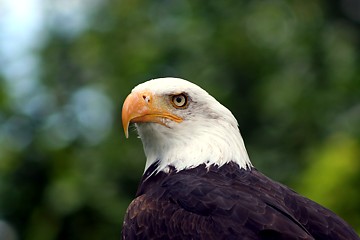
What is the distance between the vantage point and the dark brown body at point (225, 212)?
6.62 m

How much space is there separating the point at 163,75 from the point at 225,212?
6.34 metres

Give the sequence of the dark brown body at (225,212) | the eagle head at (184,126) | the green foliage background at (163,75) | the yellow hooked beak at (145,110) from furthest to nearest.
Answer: the green foliage background at (163,75)
the eagle head at (184,126)
the yellow hooked beak at (145,110)
the dark brown body at (225,212)

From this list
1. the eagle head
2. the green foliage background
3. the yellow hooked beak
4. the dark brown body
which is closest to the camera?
the dark brown body

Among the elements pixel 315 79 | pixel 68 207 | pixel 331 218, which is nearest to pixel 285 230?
pixel 331 218

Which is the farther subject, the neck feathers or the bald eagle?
the neck feathers

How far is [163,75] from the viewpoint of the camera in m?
12.9

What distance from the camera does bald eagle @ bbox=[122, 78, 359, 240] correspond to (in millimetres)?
6680

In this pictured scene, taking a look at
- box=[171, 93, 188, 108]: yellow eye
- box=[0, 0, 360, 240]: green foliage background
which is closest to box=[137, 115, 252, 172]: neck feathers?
box=[171, 93, 188, 108]: yellow eye

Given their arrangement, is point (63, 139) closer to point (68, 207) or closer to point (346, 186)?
point (68, 207)

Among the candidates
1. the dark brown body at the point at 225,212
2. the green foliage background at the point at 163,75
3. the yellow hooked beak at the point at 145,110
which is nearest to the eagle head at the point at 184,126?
the yellow hooked beak at the point at 145,110

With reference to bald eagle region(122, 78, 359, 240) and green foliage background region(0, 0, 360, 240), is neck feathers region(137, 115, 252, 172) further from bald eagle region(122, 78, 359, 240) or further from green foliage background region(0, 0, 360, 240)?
green foliage background region(0, 0, 360, 240)

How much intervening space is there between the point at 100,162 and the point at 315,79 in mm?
3277

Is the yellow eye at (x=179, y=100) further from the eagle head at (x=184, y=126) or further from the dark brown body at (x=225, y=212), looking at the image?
the dark brown body at (x=225, y=212)

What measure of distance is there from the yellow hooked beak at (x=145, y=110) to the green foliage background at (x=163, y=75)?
327 centimetres
